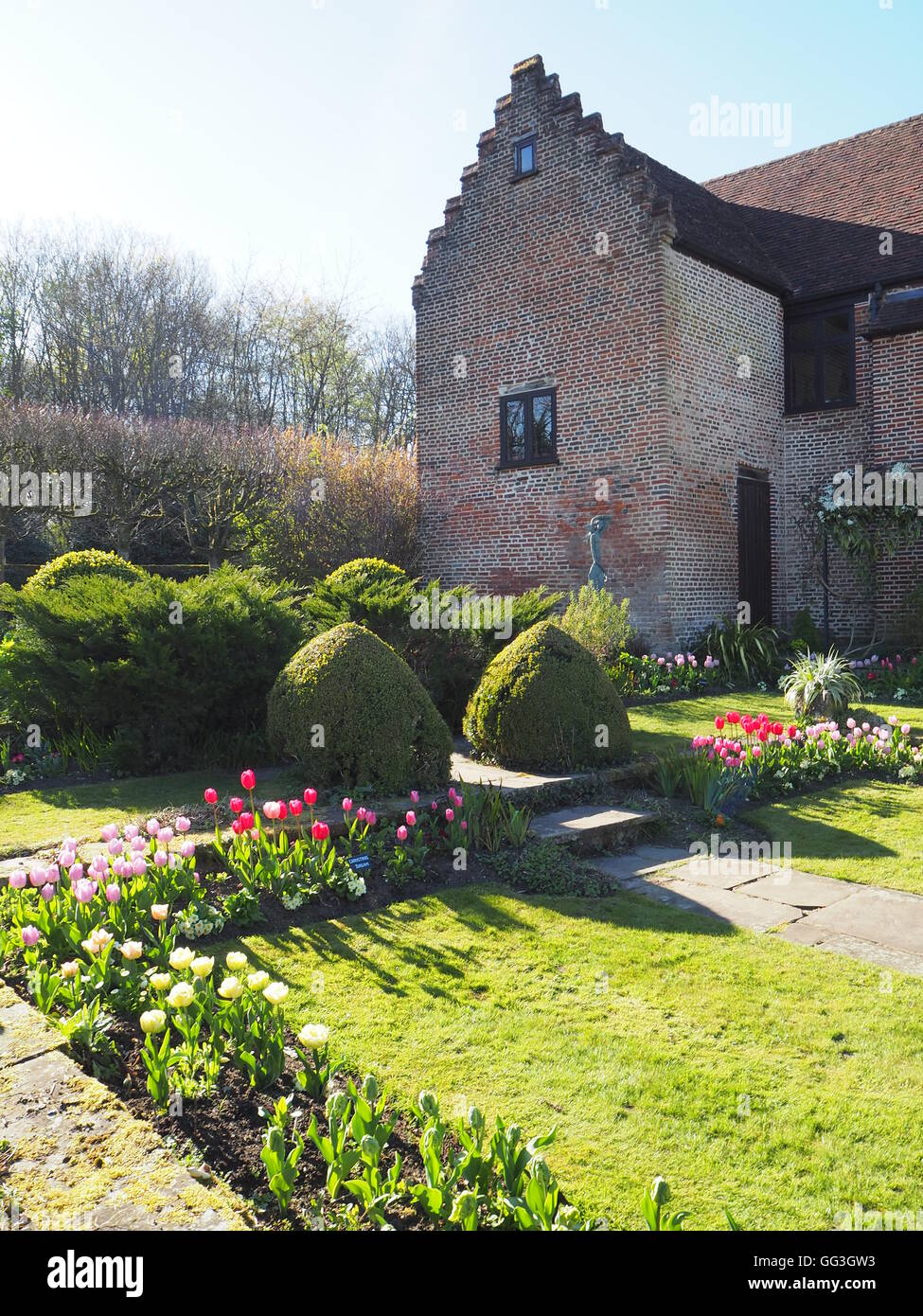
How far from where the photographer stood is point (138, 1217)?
2.17 m

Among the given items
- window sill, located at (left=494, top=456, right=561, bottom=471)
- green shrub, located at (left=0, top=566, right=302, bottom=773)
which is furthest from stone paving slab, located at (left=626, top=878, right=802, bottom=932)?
window sill, located at (left=494, top=456, right=561, bottom=471)

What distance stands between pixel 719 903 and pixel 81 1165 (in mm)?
3451

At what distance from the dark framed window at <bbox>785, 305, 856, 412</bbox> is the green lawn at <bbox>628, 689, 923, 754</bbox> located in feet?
22.0

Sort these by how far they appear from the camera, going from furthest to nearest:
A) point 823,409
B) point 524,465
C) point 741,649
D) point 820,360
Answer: point 820,360 → point 823,409 → point 524,465 → point 741,649

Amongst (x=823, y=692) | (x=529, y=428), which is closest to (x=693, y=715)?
(x=823, y=692)

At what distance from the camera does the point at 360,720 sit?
20.3ft

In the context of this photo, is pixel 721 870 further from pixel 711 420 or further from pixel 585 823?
pixel 711 420

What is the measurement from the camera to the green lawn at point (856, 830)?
17.7 feet

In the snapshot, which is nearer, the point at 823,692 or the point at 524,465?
the point at 823,692

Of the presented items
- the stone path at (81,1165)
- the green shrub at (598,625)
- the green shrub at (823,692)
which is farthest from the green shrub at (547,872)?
the green shrub at (598,625)

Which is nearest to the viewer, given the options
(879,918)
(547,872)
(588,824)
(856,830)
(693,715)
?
(879,918)

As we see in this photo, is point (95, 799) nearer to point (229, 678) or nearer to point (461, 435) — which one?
point (229, 678)

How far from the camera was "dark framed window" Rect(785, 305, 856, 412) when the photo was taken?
16.2 metres

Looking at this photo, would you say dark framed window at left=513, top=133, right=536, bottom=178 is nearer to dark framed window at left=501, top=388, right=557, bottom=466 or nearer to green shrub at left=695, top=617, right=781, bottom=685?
dark framed window at left=501, top=388, right=557, bottom=466
